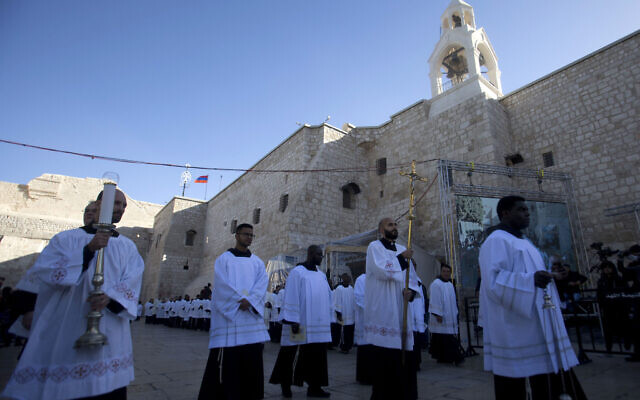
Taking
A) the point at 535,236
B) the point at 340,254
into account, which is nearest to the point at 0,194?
the point at 340,254

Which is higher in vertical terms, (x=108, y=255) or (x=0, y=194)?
(x=0, y=194)

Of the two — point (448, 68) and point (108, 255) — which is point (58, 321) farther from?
point (448, 68)

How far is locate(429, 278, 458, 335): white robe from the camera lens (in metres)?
5.39

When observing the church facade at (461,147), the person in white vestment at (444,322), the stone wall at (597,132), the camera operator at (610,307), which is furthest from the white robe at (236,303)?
the stone wall at (597,132)

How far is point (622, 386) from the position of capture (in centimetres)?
325

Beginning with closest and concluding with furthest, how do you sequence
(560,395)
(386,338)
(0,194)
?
(560,395), (386,338), (0,194)

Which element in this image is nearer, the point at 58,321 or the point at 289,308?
the point at 58,321

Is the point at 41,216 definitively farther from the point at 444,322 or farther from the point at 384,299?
the point at 384,299

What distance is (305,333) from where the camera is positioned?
370 centimetres

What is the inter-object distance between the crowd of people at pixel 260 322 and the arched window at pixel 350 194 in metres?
11.7

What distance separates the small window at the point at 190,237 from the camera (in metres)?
24.6

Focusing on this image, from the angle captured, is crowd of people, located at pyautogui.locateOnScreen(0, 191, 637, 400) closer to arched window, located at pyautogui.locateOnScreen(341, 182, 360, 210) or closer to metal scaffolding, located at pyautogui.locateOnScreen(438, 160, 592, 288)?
metal scaffolding, located at pyautogui.locateOnScreen(438, 160, 592, 288)

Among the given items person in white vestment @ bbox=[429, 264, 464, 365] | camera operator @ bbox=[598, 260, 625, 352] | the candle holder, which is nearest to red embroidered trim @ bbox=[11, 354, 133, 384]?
the candle holder

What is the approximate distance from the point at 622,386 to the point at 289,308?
131 inches
